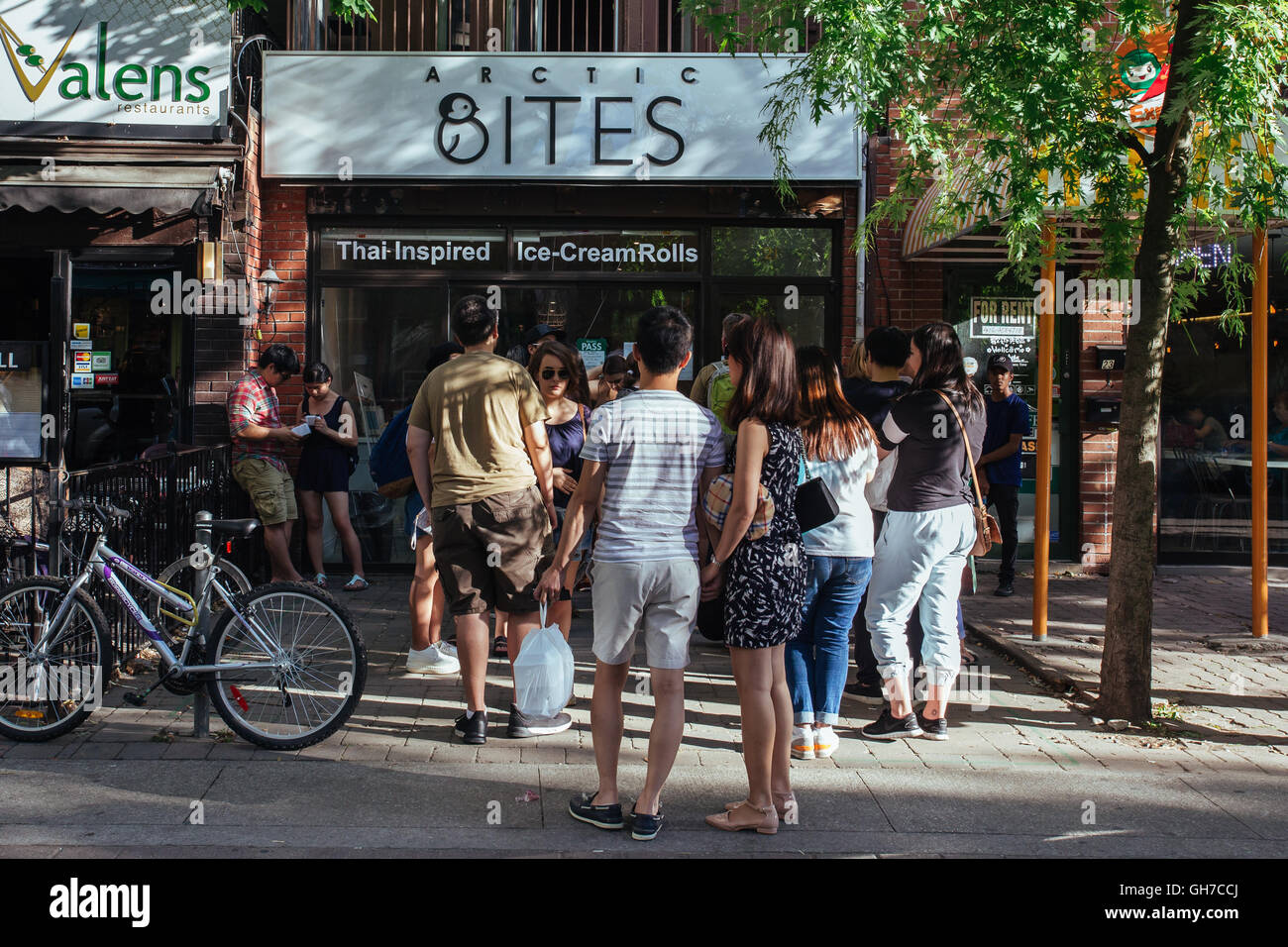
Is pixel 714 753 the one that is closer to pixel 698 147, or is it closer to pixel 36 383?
pixel 698 147

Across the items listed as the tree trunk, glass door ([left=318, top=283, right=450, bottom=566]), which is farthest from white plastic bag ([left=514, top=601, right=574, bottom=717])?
glass door ([left=318, top=283, right=450, bottom=566])

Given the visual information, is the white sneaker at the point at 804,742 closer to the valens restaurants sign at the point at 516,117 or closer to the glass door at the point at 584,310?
the glass door at the point at 584,310

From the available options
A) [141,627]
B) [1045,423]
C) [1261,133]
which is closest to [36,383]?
[141,627]

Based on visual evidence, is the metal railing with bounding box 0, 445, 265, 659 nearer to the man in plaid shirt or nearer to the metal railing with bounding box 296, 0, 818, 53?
the man in plaid shirt

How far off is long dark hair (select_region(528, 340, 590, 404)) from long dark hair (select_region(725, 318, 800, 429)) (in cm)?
211

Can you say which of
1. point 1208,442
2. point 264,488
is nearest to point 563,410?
point 264,488

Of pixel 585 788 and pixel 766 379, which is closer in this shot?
pixel 766 379

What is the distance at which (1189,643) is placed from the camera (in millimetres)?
7820

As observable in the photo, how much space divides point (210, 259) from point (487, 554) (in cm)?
501

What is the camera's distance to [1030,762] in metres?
5.39

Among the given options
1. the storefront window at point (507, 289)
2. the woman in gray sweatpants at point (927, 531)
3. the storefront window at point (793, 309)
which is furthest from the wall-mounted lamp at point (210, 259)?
the woman in gray sweatpants at point (927, 531)

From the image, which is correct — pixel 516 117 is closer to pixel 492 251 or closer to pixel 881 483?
pixel 492 251

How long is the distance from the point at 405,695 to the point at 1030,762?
3.13 meters

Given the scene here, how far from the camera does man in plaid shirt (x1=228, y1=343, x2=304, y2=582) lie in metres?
8.49
